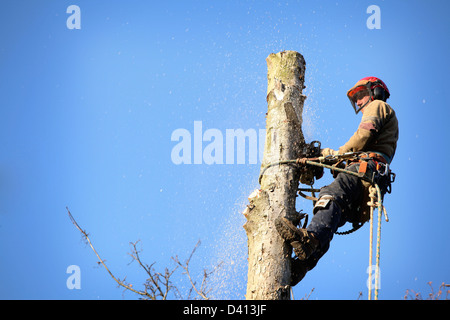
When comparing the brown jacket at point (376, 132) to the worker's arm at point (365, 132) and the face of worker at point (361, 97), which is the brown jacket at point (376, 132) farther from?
the face of worker at point (361, 97)

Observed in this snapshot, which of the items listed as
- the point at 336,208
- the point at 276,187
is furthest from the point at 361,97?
the point at 276,187

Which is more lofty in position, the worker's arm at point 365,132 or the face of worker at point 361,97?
the face of worker at point 361,97

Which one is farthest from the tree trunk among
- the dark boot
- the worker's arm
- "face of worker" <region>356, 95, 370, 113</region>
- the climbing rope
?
"face of worker" <region>356, 95, 370, 113</region>

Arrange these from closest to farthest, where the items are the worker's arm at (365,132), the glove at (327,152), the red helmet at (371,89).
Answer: the worker's arm at (365,132)
the glove at (327,152)
the red helmet at (371,89)

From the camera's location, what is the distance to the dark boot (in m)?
3.67

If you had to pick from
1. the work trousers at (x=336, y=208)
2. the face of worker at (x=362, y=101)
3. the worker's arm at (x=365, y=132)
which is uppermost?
the face of worker at (x=362, y=101)

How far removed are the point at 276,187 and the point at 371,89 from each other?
1662 mm

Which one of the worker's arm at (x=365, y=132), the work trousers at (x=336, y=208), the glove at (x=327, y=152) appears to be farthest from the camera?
the glove at (x=327, y=152)

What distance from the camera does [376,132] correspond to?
4449 mm

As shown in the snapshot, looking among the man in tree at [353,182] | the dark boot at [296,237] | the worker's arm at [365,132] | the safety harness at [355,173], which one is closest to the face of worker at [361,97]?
the man in tree at [353,182]

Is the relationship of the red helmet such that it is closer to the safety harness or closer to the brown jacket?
the brown jacket

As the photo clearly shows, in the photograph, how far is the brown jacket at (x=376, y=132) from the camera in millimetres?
4441

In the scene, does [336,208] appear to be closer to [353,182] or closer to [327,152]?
[353,182]
